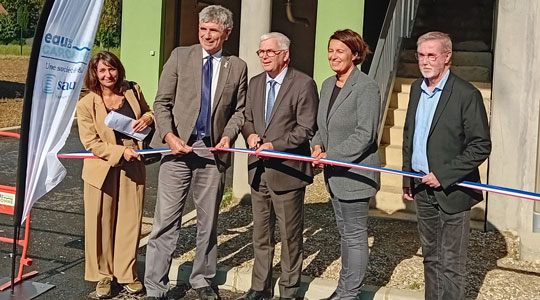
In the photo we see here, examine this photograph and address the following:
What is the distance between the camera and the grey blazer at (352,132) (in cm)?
468

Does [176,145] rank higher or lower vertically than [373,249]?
higher

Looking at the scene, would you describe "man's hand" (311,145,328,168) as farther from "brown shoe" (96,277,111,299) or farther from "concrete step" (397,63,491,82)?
"concrete step" (397,63,491,82)

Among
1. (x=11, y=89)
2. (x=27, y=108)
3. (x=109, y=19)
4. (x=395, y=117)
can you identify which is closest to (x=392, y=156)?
(x=395, y=117)

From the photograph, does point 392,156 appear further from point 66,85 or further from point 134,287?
point 66,85

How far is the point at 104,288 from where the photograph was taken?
530 cm

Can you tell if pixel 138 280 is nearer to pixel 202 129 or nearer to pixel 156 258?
pixel 156 258

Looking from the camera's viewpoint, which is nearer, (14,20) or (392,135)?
(392,135)

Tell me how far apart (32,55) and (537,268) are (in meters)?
4.79

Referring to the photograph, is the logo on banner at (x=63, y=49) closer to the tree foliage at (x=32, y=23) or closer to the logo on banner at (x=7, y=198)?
the logo on banner at (x=7, y=198)

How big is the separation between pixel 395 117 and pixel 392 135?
15.6 inches

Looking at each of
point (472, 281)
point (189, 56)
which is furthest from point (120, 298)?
point (472, 281)

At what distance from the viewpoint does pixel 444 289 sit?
458 cm

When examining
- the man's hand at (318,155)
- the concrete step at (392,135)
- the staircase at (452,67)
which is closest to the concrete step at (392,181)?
the staircase at (452,67)

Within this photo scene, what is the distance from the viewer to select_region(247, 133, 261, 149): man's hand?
4953 mm
